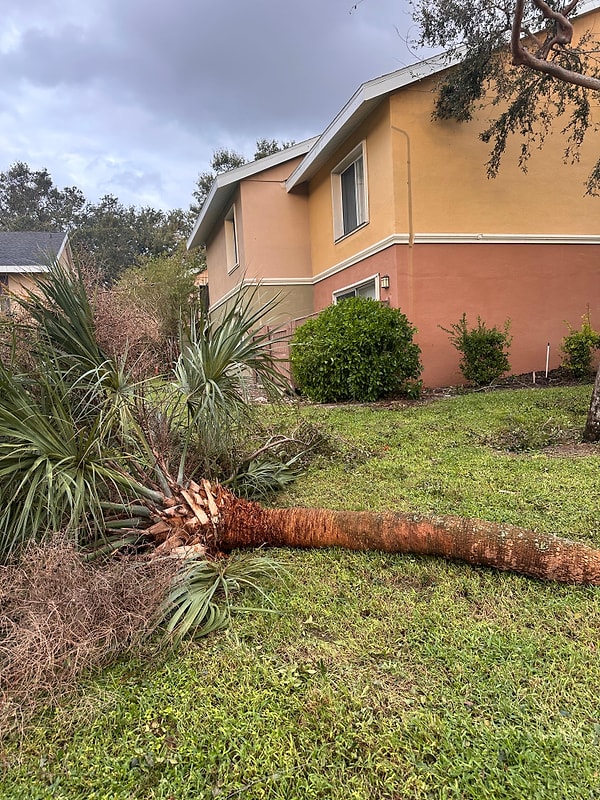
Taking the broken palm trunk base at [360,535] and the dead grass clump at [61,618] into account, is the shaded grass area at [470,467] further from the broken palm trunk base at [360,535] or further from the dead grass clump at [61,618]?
the dead grass clump at [61,618]

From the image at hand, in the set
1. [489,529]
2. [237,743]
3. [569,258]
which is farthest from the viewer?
[569,258]

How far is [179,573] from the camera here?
8.65 feet

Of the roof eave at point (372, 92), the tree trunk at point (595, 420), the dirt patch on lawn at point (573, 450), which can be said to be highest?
the roof eave at point (372, 92)

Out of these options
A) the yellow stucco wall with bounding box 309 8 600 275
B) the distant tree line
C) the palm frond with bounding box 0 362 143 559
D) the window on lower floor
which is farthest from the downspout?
the distant tree line

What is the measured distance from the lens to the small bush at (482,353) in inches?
364

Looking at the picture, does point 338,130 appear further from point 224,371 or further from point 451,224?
point 224,371

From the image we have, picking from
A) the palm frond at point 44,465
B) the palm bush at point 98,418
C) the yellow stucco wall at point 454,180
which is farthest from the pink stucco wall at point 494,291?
the palm frond at point 44,465

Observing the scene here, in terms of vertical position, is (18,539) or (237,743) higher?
(18,539)

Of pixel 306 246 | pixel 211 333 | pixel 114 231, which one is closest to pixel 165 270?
pixel 306 246

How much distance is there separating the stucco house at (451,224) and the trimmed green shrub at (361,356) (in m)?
1.03

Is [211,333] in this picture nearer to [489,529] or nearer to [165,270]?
[489,529]

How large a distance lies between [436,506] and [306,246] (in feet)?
38.4

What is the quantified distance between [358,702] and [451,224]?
31.7 ft

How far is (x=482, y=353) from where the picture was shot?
9289 millimetres
